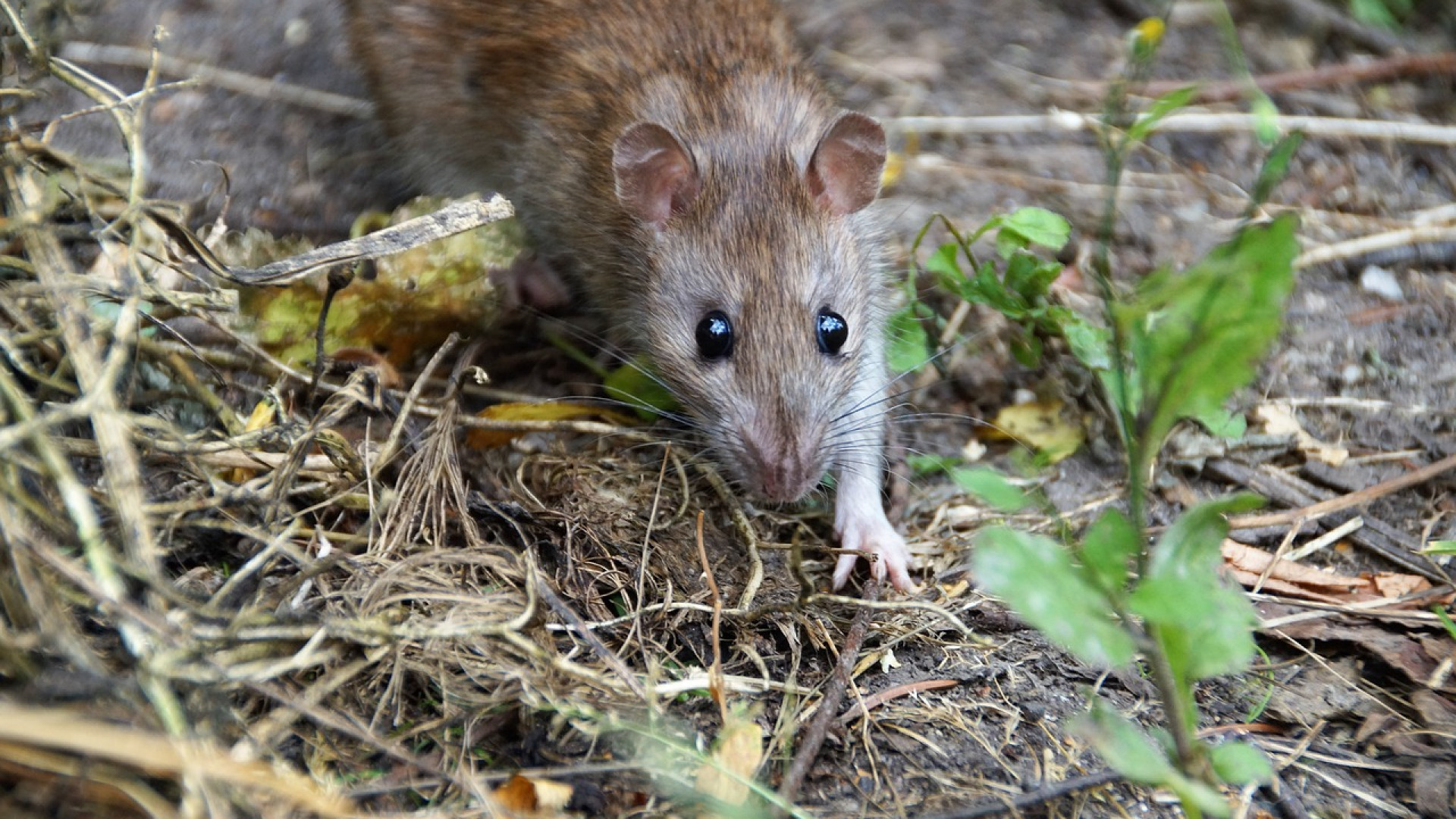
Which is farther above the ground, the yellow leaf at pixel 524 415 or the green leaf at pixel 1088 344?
the green leaf at pixel 1088 344

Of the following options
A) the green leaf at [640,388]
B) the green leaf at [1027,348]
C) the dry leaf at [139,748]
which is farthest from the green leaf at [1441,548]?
the dry leaf at [139,748]

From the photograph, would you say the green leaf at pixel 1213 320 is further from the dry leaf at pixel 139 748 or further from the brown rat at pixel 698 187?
the dry leaf at pixel 139 748

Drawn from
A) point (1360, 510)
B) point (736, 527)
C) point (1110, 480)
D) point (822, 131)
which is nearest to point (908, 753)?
point (736, 527)

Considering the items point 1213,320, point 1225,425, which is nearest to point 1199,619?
point 1213,320

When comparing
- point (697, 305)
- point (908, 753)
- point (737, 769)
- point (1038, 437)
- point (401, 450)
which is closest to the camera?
point (737, 769)

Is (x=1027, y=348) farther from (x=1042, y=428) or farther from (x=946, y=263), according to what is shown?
(x=946, y=263)

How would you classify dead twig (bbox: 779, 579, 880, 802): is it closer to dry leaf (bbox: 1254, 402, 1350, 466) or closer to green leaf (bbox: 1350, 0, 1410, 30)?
dry leaf (bbox: 1254, 402, 1350, 466)

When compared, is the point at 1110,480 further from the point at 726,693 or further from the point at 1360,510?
the point at 726,693
